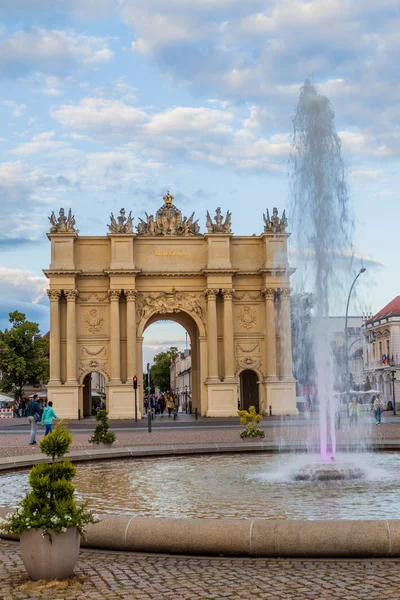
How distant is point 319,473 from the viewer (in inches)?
595

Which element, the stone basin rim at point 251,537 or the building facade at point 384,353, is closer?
the stone basin rim at point 251,537

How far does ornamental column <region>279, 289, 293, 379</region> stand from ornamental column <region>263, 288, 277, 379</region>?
970 millimetres

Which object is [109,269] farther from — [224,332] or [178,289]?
[224,332]

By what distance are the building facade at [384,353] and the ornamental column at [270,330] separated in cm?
1564

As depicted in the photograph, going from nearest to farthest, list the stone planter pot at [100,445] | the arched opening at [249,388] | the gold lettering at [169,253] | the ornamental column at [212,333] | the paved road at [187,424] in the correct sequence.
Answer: the stone planter pot at [100,445] → the paved road at [187,424] → the ornamental column at [212,333] → the gold lettering at [169,253] → the arched opening at [249,388]

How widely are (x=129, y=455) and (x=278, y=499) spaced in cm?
917

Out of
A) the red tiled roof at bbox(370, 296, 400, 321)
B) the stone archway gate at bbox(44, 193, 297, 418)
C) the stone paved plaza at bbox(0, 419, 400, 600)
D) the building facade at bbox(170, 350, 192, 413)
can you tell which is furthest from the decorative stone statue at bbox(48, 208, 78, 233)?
the building facade at bbox(170, 350, 192, 413)

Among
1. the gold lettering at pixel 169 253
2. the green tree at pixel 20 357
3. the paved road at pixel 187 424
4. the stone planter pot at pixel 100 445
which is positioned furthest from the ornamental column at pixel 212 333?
the green tree at pixel 20 357

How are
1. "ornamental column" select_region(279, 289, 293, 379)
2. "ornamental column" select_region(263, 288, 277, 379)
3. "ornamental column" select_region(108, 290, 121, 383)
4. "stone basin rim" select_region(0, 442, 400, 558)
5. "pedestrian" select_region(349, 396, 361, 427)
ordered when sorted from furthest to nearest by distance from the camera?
"ornamental column" select_region(279, 289, 293, 379), "ornamental column" select_region(263, 288, 277, 379), "ornamental column" select_region(108, 290, 121, 383), "pedestrian" select_region(349, 396, 361, 427), "stone basin rim" select_region(0, 442, 400, 558)

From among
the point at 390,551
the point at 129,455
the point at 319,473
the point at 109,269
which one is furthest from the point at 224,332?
the point at 390,551

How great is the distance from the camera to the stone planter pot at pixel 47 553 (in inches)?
305

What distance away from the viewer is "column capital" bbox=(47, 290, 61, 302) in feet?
193

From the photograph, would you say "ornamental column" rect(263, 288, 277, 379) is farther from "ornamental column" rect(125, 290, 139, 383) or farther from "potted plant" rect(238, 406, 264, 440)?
"potted plant" rect(238, 406, 264, 440)

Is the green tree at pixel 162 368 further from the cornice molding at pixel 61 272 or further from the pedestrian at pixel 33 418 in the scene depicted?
the pedestrian at pixel 33 418
